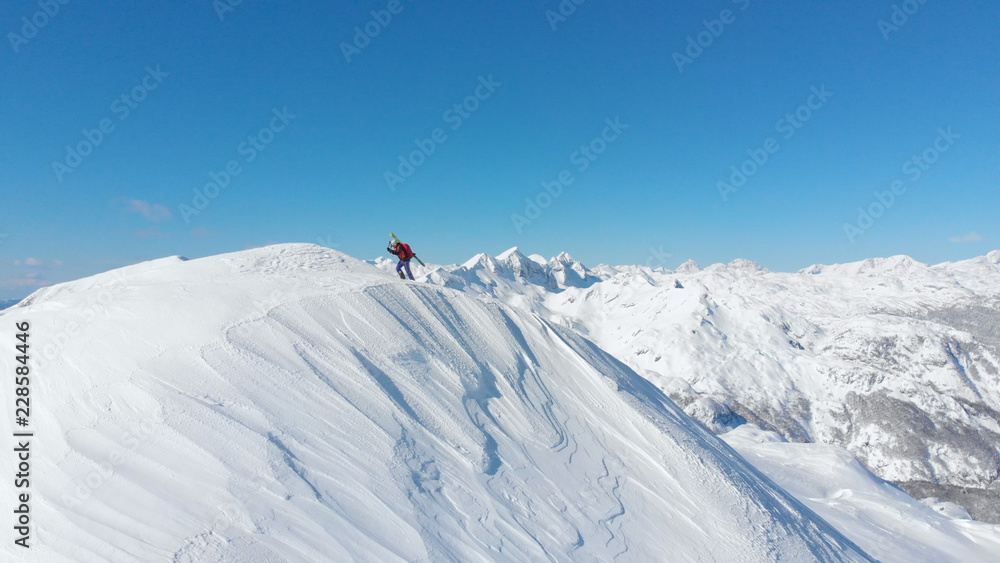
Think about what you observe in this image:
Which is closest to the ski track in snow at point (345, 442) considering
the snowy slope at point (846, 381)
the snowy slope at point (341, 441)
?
the snowy slope at point (341, 441)

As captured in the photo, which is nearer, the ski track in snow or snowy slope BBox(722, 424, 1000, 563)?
the ski track in snow

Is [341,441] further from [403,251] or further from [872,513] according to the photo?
[872,513]

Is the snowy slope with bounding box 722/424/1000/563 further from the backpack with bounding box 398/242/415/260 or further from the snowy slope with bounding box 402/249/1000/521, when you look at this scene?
the snowy slope with bounding box 402/249/1000/521

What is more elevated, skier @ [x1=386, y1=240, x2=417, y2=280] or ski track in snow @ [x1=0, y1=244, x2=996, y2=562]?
skier @ [x1=386, y1=240, x2=417, y2=280]

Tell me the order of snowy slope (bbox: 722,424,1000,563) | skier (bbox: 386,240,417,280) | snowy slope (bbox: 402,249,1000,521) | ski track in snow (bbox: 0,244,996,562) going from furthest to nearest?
snowy slope (bbox: 402,249,1000,521)
skier (bbox: 386,240,417,280)
snowy slope (bbox: 722,424,1000,563)
ski track in snow (bbox: 0,244,996,562)

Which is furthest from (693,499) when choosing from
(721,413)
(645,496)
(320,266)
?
(721,413)

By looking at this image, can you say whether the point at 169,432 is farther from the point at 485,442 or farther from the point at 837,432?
the point at 837,432

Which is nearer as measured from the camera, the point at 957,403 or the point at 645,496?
the point at 645,496

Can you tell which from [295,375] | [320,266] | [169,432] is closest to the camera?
[169,432]

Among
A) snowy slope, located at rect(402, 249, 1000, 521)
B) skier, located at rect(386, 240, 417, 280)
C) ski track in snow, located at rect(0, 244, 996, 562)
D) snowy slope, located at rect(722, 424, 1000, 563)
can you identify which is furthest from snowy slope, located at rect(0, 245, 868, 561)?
snowy slope, located at rect(402, 249, 1000, 521)
